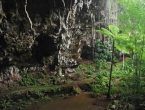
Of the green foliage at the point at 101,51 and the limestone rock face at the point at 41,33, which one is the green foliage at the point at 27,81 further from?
the green foliage at the point at 101,51

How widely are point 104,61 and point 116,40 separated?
28.0 feet

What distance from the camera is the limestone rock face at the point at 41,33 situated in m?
12.7

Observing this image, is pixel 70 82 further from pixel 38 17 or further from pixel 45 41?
pixel 38 17

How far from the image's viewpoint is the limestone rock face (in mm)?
12703

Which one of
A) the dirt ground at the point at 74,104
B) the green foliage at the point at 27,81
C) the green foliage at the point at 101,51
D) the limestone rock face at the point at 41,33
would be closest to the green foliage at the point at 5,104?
the dirt ground at the point at 74,104

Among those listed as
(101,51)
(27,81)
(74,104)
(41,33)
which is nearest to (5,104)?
(27,81)

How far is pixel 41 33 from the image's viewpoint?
14414mm

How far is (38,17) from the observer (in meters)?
14.2

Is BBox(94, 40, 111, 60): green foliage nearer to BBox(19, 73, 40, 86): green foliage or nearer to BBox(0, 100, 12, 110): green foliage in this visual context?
BBox(19, 73, 40, 86): green foliage

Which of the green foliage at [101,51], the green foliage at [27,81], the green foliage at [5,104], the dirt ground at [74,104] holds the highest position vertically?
the green foliage at [101,51]

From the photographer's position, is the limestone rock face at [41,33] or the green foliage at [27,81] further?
the green foliage at [27,81]

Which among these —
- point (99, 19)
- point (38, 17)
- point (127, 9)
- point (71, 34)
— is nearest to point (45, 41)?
point (38, 17)

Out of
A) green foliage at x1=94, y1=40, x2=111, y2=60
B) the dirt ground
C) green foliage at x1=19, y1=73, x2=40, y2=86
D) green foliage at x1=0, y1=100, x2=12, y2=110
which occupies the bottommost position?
the dirt ground

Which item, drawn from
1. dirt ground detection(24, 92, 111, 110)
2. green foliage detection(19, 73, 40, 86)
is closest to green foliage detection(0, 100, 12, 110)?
dirt ground detection(24, 92, 111, 110)
